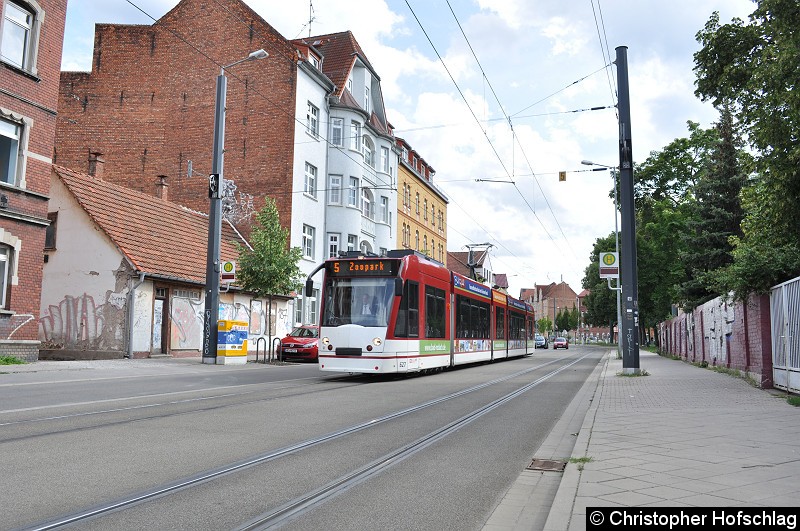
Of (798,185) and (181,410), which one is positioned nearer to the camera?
(181,410)

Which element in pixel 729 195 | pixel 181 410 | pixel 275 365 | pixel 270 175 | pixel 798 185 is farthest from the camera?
pixel 270 175

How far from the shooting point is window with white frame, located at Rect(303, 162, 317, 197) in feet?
119

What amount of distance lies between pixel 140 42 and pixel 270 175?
11.5m

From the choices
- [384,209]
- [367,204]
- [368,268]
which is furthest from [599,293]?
[368,268]

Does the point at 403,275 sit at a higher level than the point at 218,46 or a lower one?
lower

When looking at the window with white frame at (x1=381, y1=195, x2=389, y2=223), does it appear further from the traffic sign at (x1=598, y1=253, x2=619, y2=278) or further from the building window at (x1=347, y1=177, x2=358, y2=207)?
the traffic sign at (x1=598, y1=253, x2=619, y2=278)

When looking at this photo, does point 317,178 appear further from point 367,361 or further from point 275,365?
point 367,361

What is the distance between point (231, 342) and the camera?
23.2 metres

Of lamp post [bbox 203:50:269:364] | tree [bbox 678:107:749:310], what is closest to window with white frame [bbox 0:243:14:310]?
lamp post [bbox 203:50:269:364]

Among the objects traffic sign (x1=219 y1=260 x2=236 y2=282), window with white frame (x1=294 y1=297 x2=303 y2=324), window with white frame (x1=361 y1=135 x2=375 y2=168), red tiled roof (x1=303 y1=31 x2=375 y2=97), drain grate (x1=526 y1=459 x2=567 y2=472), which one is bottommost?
drain grate (x1=526 y1=459 x2=567 y2=472)

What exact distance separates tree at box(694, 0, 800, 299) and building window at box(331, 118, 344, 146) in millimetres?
25295

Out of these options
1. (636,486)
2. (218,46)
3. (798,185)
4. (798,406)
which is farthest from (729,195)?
(636,486)

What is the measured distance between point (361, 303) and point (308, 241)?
20.9 m

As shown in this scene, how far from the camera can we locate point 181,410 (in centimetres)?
999
